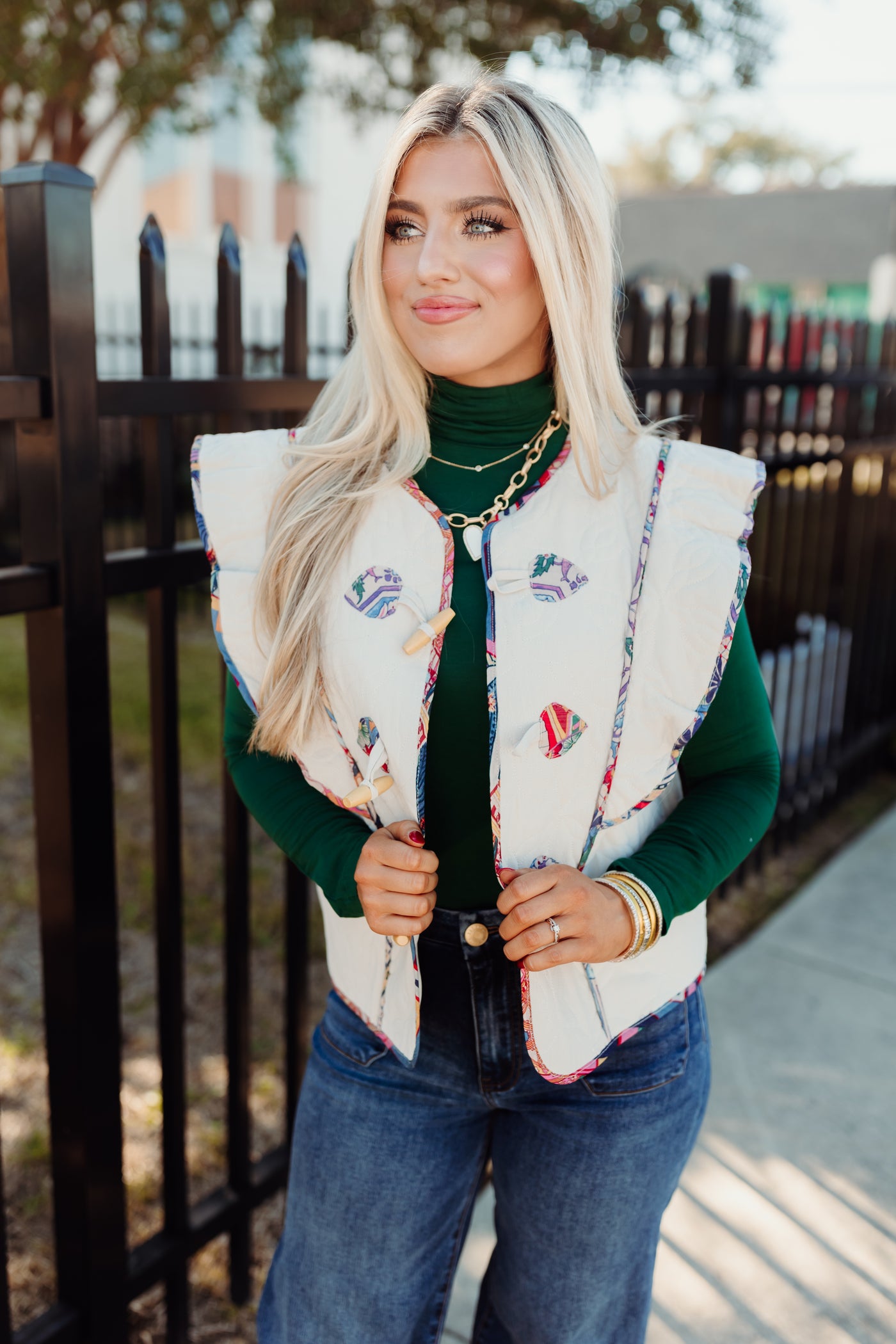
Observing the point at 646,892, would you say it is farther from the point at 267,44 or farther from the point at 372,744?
the point at 267,44

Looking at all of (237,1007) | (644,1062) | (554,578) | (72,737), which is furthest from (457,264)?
(237,1007)

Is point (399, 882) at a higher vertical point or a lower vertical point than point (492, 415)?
lower

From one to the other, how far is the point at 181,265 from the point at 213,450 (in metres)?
13.2

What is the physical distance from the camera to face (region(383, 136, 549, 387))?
4.83 ft

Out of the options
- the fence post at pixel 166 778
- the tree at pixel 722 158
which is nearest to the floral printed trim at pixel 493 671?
the fence post at pixel 166 778

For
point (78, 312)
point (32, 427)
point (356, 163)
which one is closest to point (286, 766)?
point (32, 427)

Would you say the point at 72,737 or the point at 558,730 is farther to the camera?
the point at 72,737

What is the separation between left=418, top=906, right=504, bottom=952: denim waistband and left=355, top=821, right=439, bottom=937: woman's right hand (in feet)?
0.31

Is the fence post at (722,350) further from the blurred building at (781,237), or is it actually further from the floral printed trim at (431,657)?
the blurred building at (781,237)

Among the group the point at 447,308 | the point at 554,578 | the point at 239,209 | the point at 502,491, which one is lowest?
the point at 554,578

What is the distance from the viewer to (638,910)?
140 cm

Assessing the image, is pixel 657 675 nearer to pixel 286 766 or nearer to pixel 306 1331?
pixel 286 766

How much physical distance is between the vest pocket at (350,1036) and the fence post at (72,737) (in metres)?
0.41

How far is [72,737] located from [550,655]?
2.54 ft
